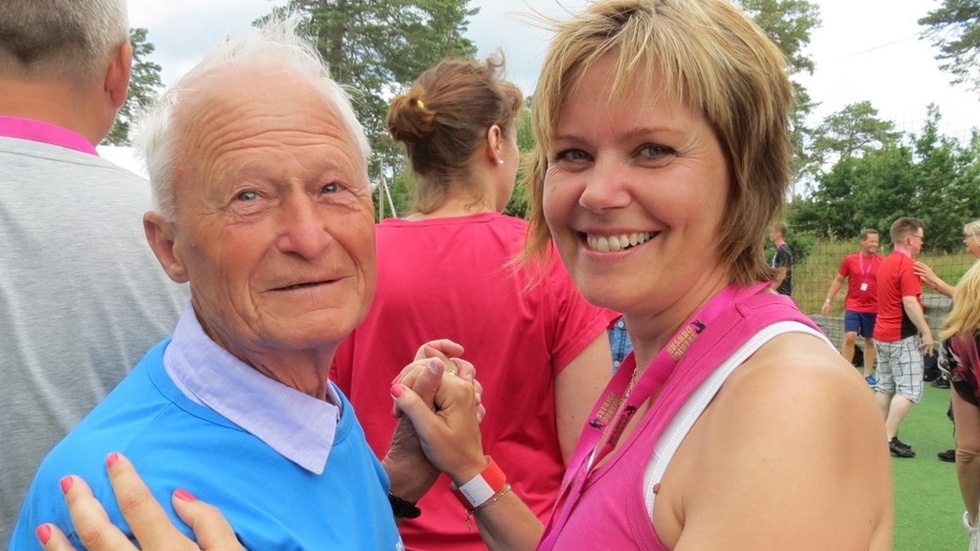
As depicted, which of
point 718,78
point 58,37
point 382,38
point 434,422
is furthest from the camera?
point 382,38

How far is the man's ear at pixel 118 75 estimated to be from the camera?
6.02 feet

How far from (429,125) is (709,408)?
166 cm

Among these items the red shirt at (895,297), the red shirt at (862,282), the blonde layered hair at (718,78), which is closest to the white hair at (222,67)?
the blonde layered hair at (718,78)

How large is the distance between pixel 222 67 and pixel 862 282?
10841 millimetres

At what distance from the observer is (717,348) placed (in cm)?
127

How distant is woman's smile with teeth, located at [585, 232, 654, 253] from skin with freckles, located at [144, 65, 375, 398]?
0.50 m

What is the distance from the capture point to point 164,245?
139 centimetres

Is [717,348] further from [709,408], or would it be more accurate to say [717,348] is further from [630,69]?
[630,69]

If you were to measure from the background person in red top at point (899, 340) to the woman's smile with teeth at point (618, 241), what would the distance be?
277 inches

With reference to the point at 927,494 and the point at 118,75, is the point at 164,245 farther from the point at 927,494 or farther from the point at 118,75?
the point at 927,494

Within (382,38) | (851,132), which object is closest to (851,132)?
(851,132)

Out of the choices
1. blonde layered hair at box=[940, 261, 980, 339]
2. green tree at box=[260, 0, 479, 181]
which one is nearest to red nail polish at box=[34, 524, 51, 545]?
blonde layered hair at box=[940, 261, 980, 339]

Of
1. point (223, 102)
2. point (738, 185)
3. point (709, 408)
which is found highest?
point (223, 102)

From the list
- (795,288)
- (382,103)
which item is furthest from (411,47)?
(795,288)
